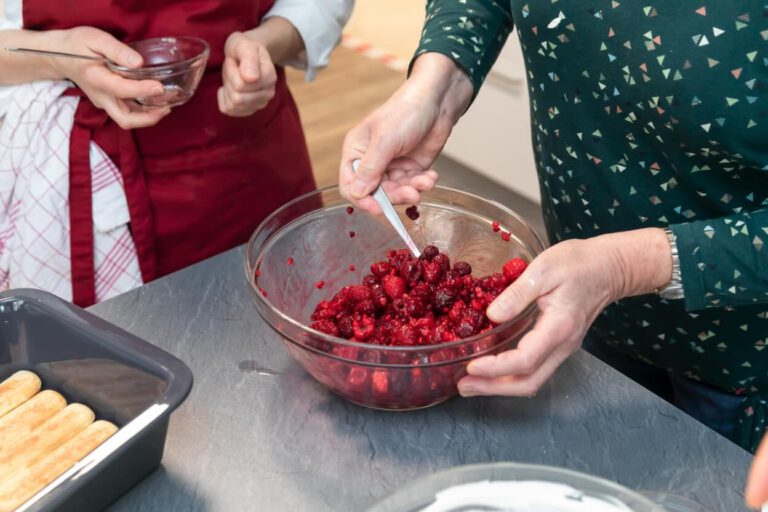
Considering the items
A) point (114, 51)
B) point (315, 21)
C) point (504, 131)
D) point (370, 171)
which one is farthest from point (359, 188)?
point (504, 131)

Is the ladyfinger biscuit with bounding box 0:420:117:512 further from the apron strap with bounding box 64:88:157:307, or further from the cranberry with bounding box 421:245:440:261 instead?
the apron strap with bounding box 64:88:157:307

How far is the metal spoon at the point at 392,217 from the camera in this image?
3.42 feet

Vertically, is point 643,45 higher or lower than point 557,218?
higher

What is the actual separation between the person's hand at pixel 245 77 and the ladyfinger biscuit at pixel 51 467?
26.0 inches

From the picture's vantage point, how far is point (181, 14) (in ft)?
4.53

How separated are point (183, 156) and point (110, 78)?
0.70 ft

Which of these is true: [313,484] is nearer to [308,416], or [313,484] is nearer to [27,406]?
[308,416]

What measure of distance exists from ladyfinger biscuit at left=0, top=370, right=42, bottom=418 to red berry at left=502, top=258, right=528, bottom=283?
55 cm

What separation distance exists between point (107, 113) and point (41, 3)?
0.20 metres

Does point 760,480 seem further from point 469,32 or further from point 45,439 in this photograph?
point 469,32

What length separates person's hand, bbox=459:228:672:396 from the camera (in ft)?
2.77

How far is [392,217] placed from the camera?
3.45 ft

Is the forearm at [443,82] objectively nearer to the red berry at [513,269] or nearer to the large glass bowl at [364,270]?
the large glass bowl at [364,270]

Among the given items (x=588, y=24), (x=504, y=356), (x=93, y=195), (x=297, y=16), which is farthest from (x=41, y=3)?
(x=504, y=356)
